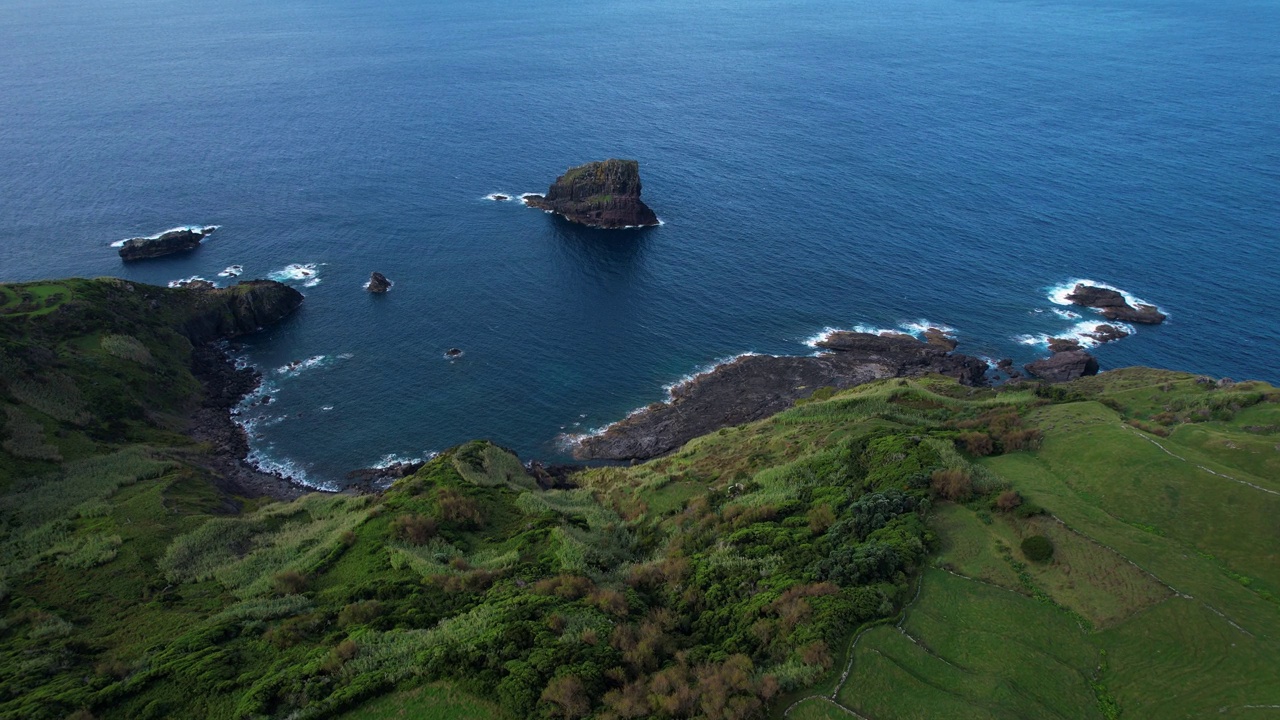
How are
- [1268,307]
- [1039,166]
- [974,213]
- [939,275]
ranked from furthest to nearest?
1. [1039,166]
2. [974,213]
3. [939,275]
4. [1268,307]

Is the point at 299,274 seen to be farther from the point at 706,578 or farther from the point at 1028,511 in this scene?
the point at 1028,511

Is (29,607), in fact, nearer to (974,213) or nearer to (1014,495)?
(1014,495)

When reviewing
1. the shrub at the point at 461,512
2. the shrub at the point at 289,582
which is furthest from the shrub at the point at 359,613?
the shrub at the point at 461,512

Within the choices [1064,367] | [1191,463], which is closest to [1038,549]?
[1191,463]

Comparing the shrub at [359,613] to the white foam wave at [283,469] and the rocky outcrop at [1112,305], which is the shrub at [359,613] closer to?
the white foam wave at [283,469]

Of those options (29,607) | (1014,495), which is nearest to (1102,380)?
(1014,495)

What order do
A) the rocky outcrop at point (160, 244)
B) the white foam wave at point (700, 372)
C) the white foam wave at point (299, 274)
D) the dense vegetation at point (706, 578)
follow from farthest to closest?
the rocky outcrop at point (160, 244) < the white foam wave at point (299, 274) < the white foam wave at point (700, 372) < the dense vegetation at point (706, 578)
